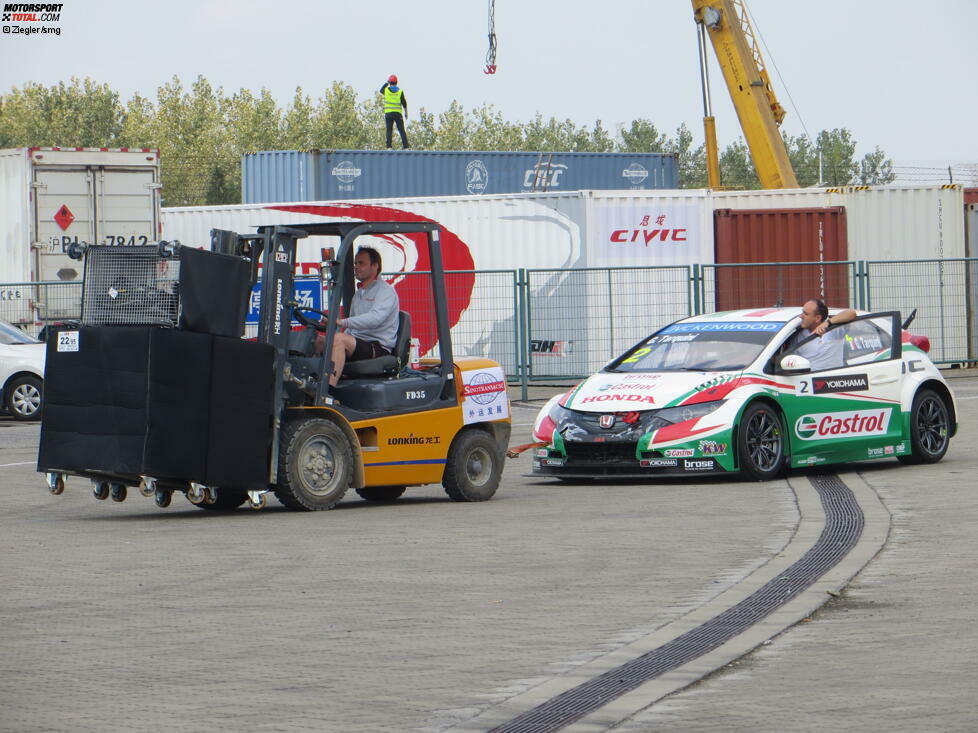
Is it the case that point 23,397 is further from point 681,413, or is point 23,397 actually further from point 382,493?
point 681,413

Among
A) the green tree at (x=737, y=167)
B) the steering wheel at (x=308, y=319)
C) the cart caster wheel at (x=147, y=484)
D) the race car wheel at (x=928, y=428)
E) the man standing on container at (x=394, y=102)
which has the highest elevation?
the green tree at (x=737, y=167)

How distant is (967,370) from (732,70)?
981cm

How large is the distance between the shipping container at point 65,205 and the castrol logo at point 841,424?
15.0 metres

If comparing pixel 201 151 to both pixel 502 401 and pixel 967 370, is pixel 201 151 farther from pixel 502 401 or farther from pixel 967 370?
pixel 502 401

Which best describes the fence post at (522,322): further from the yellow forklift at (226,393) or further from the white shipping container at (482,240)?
the yellow forklift at (226,393)

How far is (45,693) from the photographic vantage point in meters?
6.40

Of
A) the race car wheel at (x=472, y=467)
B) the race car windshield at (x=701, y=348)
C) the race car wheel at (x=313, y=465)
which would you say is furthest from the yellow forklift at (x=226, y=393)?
the race car windshield at (x=701, y=348)

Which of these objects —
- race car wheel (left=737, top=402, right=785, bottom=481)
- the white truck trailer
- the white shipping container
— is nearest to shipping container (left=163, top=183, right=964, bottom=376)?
the white shipping container

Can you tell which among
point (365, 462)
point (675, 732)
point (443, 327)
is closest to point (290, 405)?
point (365, 462)

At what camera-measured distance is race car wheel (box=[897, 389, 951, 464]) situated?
15.4 m

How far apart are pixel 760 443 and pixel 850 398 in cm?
112

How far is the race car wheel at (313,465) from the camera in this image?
12.3 m

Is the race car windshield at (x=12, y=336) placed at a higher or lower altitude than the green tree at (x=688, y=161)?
lower

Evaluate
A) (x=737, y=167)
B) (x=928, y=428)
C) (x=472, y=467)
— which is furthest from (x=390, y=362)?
(x=737, y=167)
